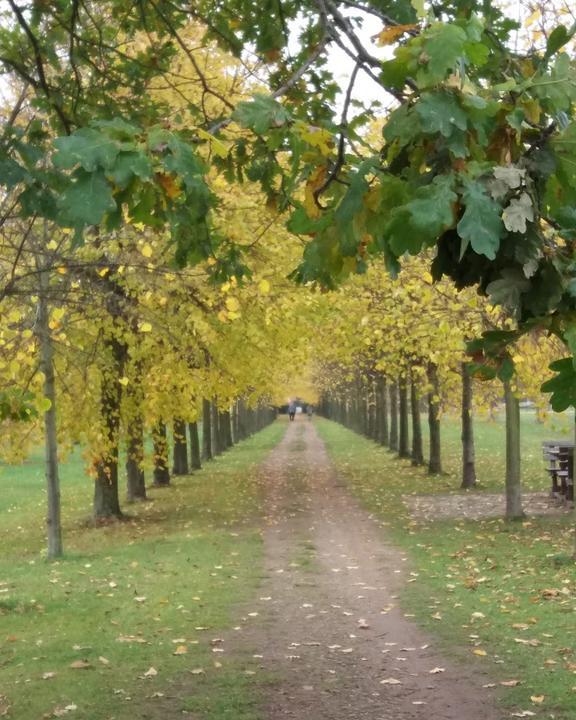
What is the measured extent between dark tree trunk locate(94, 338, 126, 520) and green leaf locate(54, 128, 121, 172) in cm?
1180

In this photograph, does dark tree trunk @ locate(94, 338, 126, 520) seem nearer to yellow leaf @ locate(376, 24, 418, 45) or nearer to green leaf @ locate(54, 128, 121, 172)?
yellow leaf @ locate(376, 24, 418, 45)

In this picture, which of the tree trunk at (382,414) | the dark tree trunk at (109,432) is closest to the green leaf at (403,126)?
the dark tree trunk at (109,432)

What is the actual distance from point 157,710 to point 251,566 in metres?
6.18

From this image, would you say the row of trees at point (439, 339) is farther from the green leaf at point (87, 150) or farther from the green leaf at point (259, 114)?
the green leaf at point (87, 150)

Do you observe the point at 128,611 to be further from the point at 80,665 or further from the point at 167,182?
the point at 167,182

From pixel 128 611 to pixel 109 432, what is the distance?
19.9 feet

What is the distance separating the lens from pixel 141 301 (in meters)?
15.5

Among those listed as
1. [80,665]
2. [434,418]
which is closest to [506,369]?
[80,665]

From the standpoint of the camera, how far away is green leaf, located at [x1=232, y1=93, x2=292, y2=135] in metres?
3.12

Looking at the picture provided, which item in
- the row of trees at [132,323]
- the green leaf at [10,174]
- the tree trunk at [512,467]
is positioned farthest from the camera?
the tree trunk at [512,467]

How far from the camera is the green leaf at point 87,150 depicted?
2.52 m

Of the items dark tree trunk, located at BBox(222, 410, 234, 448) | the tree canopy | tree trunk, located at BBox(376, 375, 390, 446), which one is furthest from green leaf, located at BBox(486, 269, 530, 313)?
dark tree trunk, located at BBox(222, 410, 234, 448)

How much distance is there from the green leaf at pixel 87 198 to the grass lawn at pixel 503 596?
4.70 m

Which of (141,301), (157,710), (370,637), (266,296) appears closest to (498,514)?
(266,296)
